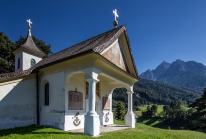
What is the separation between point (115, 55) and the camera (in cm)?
1203

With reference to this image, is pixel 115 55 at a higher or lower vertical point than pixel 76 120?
higher

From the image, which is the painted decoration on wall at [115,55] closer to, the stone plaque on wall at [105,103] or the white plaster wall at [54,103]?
the white plaster wall at [54,103]

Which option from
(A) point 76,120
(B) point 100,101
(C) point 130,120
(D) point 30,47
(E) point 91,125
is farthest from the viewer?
(D) point 30,47

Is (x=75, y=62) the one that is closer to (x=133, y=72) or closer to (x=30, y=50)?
(x=133, y=72)

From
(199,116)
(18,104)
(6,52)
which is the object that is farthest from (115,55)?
(6,52)

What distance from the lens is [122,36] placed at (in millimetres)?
13352

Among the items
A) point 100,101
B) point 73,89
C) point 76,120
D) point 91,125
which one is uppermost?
point 73,89

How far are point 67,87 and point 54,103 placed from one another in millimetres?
1469

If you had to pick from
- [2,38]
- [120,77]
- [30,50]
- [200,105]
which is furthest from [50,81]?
[200,105]

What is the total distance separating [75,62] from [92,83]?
188 cm

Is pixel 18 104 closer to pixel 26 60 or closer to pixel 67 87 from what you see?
pixel 67 87

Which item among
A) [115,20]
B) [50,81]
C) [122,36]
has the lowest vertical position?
[50,81]

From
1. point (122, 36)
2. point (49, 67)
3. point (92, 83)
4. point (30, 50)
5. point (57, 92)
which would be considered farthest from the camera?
point (30, 50)

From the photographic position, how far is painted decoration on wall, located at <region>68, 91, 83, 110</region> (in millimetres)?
11320
